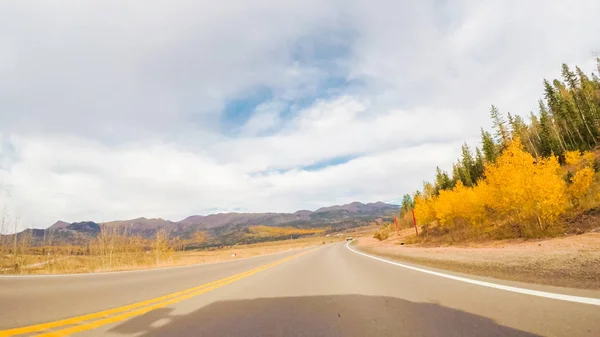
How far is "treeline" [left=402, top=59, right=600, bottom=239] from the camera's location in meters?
21.2

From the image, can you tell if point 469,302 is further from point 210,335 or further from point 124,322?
point 124,322

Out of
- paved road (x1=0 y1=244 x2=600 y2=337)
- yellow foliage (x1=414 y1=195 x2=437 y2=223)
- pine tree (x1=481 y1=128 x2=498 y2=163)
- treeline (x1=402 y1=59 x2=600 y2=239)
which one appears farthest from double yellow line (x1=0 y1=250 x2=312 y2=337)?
pine tree (x1=481 y1=128 x2=498 y2=163)

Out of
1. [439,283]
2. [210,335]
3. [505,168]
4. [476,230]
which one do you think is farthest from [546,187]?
[210,335]

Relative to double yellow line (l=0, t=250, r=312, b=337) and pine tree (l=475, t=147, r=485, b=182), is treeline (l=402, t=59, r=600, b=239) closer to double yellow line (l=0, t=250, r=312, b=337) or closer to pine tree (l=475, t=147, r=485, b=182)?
pine tree (l=475, t=147, r=485, b=182)

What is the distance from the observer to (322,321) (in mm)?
4359

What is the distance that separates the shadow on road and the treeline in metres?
20.9

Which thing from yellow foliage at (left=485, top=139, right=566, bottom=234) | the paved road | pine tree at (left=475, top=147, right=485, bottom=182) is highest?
pine tree at (left=475, top=147, right=485, bottom=182)

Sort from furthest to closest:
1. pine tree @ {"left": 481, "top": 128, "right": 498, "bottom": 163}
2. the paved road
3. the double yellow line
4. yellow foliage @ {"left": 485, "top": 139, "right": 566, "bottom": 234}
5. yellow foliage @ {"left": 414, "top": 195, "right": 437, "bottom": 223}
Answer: pine tree @ {"left": 481, "top": 128, "right": 498, "bottom": 163} < yellow foliage @ {"left": 414, "top": 195, "right": 437, "bottom": 223} < yellow foliage @ {"left": 485, "top": 139, "right": 566, "bottom": 234} < the double yellow line < the paved road

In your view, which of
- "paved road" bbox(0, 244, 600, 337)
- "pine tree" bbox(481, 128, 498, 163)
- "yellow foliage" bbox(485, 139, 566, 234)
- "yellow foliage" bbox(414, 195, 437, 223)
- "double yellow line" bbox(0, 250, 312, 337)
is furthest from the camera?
"pine tree" bbox(481, 128, 498, 163)

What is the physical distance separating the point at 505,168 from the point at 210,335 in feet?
85.6

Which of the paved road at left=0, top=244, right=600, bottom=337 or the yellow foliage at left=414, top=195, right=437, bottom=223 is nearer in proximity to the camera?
the paved road at left=0, top=244, right=600, bottom=337

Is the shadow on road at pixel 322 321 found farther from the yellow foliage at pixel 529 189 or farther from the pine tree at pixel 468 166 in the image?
the pine tree at pixel 468 166

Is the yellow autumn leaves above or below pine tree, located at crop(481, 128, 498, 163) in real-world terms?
below

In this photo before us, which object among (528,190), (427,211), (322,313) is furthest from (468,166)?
(322,313)
